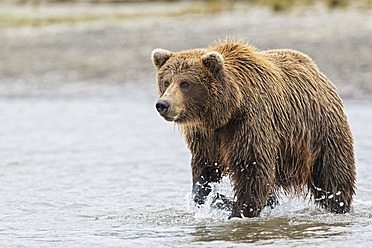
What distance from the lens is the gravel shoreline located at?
15.9 meters

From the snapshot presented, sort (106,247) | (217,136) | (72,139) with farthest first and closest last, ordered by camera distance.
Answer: (72,139) < (217,136) < (106,247)

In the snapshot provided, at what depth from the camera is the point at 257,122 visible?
5.80 m

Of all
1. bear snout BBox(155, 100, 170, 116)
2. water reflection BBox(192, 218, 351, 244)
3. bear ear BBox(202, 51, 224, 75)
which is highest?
bear ear BBox(202, 51, 224, 75)

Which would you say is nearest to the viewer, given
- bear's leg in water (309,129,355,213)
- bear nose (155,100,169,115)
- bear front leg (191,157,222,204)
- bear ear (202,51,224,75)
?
bear nose (155,100,169,115)

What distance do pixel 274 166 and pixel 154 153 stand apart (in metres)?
4.20

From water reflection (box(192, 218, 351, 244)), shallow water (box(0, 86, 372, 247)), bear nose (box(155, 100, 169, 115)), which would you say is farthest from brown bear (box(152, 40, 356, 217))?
shallow water (box(0, 86, 372, 247))

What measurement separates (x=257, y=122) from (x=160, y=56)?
3.35 ft

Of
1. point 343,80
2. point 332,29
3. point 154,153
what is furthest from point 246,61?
point 332,29

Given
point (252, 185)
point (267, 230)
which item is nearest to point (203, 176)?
point (252, 185)

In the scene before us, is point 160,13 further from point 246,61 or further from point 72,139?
point 246,61

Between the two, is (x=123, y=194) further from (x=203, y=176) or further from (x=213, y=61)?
(x=213, y=61)

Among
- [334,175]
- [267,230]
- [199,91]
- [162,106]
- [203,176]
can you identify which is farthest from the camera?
[334,175]

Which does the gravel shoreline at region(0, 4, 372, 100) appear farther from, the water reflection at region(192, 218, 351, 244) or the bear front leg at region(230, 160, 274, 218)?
the bear front leg at region(230, 160, 274, 218)

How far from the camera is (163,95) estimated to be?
567 centimetres
